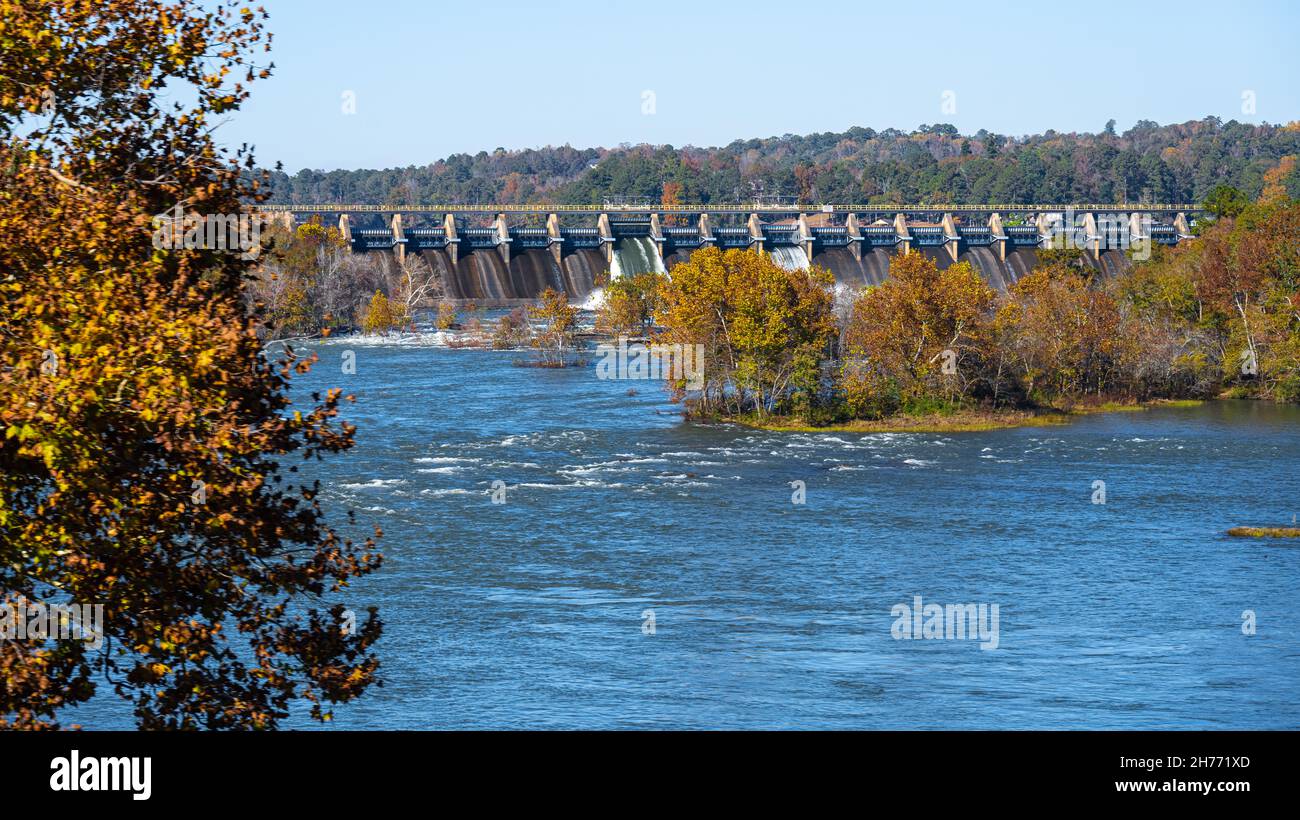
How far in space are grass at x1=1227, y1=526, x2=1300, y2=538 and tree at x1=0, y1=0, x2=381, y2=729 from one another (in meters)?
35.9

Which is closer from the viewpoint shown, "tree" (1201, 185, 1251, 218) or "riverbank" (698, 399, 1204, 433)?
"riverbank" (698, 399, 1204, 433)

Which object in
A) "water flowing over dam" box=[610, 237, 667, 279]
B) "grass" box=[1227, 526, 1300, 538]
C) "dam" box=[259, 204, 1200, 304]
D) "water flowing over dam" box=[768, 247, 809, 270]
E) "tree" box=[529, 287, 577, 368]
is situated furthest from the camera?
"water flowing over dam" box=[768, 247, 809, 270]

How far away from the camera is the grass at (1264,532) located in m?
46.8

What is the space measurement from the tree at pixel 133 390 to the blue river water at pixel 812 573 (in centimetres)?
1261

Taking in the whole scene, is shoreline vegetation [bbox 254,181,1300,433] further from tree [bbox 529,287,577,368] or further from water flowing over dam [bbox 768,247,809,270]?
water flowing over dam [bbox 768,247,809,270]

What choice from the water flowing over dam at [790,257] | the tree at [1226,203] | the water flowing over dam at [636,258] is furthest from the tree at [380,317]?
the tree at [1226,203]

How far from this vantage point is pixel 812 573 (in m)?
42.5

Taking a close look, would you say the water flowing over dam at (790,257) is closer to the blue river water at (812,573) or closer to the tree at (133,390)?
the blue river water at (812,573)

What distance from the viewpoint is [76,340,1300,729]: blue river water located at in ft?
103

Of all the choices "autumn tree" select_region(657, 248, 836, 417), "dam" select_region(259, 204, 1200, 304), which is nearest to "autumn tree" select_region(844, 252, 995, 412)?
"autumn tree" select_region(657, 248, 836, 417)
